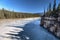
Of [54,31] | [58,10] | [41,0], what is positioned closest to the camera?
[41,0]

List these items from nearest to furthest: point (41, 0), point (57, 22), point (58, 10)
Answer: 1. point (41, 0)
2. point (58, 10)
3. point (57, 22)

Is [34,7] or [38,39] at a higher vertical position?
[34,7]

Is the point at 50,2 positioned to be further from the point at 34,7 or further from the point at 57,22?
the point at 57,22

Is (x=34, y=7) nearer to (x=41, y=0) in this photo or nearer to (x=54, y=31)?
(x=41, y=0)

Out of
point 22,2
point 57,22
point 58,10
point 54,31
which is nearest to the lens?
point 22,2

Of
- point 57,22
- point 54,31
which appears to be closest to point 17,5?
point 57,22

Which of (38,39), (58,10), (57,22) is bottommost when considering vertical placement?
(38,39)

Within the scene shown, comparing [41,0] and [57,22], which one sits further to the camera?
[57,22]

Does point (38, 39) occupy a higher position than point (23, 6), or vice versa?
point (23, 6)

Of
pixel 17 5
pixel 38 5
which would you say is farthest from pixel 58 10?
pixel 17 5
